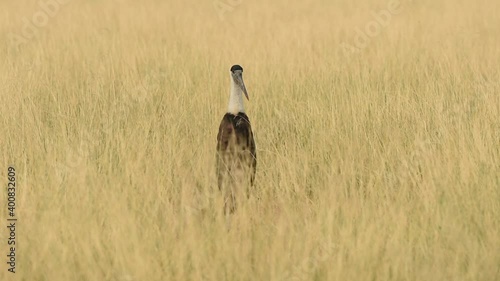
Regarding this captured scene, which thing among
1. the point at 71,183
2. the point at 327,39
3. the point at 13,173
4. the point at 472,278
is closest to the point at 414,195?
the point at 472,278

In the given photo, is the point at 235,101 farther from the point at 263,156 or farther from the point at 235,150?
the point at 263,156

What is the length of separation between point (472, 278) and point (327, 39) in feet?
22.4

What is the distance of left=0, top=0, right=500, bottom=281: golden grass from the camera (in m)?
3.50

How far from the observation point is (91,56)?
8539 mm

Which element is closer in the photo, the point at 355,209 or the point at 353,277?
the point at 353,277

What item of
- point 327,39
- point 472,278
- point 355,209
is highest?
point 327,39

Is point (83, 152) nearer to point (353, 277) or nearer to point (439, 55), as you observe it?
point (353, 277)
